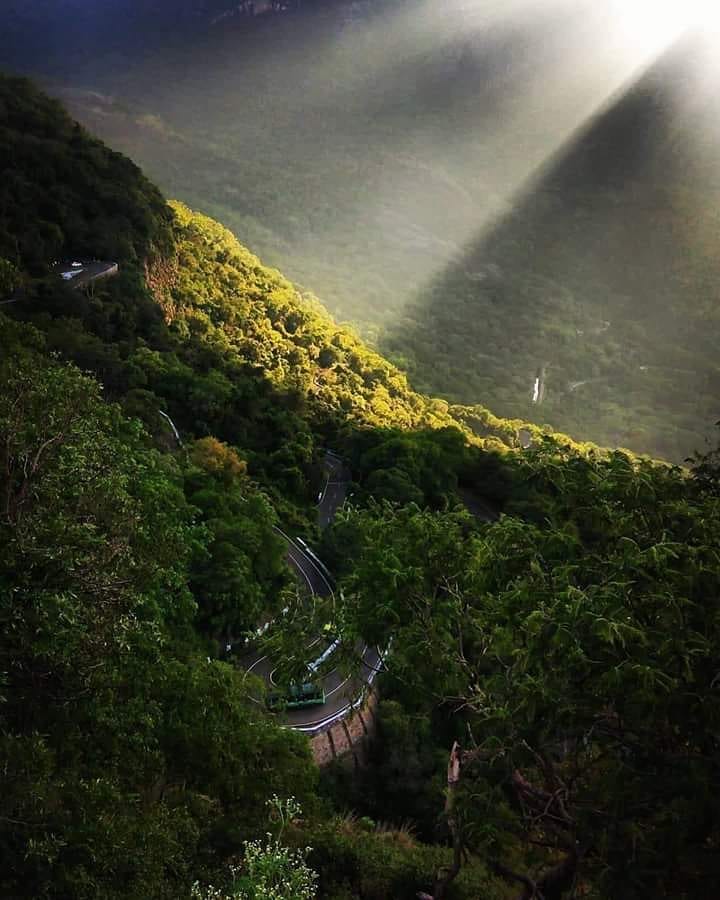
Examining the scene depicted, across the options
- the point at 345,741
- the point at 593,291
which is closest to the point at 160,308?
the point at 345,741

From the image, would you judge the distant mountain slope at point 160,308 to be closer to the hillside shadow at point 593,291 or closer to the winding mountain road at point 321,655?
the winding mountain road at point 321,655

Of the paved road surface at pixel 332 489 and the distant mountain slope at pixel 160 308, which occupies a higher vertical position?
the distant mountain slope at pixel 160 308

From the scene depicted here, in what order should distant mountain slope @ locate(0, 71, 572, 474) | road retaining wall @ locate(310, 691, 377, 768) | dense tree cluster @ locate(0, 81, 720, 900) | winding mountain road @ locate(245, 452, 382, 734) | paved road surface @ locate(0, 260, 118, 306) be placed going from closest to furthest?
Answer: dense tree cluster @ locate(0, 81, 720, 900) < winding mountain road @ locate(245, 452, 382, 734) < road retaining wall @ locate(310, 691, 377, 768) < distant mountain slope @ locate(0, 71, 572, 474) < paved road surface @ locate(0, 260, 118, 306)

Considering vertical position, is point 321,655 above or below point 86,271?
below

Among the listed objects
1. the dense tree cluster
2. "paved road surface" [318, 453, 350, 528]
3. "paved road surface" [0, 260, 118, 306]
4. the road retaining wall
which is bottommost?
the road retaining wall

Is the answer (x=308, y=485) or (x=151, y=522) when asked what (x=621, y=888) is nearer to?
(x=151, y=522)

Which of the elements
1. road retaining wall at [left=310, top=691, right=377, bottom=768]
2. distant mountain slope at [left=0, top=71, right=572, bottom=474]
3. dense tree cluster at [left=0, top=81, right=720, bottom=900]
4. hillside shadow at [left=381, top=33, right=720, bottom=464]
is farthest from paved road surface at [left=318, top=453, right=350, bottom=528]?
hillside shadow at [left=381, top=33, right=720, bottom=464]

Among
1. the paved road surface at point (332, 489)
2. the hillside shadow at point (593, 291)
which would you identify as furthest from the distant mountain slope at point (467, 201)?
the paved road surface at point (332, 489)

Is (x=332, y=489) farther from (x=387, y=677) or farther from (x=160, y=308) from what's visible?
(x=387, y=677)

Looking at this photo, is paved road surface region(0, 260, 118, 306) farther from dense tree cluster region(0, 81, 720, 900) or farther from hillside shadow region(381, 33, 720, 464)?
hillside shadow region(381, 33, 720, 464)

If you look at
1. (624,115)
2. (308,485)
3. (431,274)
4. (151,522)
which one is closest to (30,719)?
(151,522)

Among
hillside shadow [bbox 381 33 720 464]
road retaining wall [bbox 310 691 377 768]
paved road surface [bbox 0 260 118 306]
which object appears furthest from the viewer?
hillside shadow [bbox 381 33 720 464]
